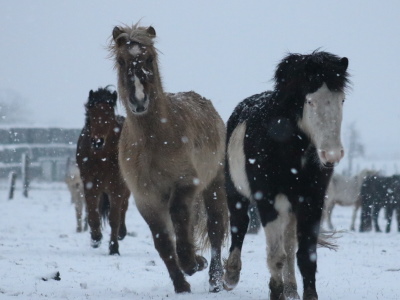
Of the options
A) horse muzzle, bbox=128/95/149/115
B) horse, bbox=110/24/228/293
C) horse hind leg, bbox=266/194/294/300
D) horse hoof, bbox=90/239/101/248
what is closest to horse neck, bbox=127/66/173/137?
horse, bbox=110/24/228/293

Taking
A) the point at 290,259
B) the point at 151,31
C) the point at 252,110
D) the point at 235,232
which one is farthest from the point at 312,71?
the point at 151,31

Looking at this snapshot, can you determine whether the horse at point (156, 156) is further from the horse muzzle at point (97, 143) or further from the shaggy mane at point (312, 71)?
the horse muzzle at point (97, 143)

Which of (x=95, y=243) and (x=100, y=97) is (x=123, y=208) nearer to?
(x=95, y=243)

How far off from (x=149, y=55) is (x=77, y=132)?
25.7 metres

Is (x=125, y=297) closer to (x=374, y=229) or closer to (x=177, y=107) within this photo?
(x=177, y=107)

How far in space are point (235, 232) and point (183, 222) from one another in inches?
26.3

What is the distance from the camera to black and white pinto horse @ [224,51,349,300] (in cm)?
456

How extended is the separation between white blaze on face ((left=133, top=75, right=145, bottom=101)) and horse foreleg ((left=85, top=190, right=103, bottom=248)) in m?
4.59

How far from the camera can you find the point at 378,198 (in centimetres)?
2095

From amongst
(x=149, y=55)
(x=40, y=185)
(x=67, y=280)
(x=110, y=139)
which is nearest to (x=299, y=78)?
(x=149, y=55)

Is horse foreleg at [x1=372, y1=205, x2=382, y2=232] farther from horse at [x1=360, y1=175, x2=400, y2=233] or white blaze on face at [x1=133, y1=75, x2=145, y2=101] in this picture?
white blaze on face at [x1=133, y1=75, x2=145, y2=101]

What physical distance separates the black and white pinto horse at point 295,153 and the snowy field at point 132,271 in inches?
43.1

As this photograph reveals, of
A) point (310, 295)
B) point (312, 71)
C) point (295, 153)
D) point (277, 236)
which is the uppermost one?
point (312, 71)

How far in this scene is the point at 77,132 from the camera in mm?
31109
